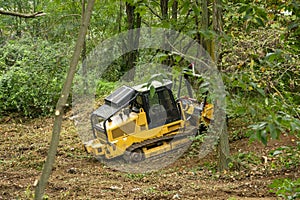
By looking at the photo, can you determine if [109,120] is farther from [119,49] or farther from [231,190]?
[119,49]

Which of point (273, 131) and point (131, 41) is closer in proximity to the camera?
point (273, 131)

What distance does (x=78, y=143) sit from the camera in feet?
36.0

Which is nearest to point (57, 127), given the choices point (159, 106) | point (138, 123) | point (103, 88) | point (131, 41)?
point (138, 123)

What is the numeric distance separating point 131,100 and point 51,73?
6158 millimetres

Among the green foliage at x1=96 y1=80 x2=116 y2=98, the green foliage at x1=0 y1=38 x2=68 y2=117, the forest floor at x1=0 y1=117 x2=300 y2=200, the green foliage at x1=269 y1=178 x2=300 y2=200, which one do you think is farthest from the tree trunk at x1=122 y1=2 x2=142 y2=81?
the green foliage at x1=269 y1=178 x2=300 y2=200

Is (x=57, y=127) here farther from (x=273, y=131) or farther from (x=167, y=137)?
(x=167, y=137)

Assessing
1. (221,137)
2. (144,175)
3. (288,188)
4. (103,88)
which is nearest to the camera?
(288,188)

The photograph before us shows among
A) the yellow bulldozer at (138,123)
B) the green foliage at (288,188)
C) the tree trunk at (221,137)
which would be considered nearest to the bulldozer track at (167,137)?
the yellow bulldozer at (138,123)

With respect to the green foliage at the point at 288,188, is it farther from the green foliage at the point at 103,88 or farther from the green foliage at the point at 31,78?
the green foliage at the point at 103,88

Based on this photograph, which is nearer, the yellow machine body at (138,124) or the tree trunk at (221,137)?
the tree trunk at (221,137)

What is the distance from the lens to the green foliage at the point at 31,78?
13.8 meters

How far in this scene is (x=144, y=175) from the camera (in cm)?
843

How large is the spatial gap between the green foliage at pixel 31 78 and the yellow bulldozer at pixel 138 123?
16.3ft

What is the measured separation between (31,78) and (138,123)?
6121 mm
